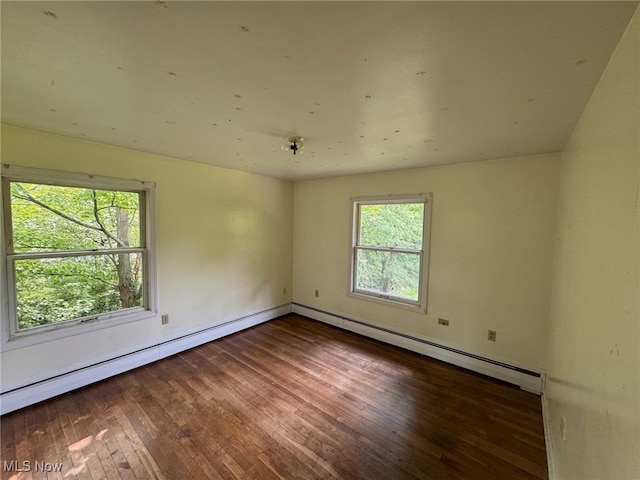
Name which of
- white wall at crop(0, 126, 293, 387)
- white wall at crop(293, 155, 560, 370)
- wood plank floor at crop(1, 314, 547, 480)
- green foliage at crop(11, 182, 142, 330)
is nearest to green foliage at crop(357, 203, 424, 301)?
white wall at crop(293, 155, 560, 370)

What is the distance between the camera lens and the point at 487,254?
2.65 m

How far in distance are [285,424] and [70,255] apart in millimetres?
2364

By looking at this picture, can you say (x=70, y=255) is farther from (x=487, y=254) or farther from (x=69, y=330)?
(x=487, y=254)

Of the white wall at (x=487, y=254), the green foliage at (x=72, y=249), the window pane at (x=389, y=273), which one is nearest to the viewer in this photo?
the green foliage at (x=72, y=249)

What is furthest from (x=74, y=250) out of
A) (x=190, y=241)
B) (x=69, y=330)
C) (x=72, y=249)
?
(x=190, y=241)

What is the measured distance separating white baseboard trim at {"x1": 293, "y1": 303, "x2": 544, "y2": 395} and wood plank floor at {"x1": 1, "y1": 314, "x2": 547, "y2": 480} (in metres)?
0.11

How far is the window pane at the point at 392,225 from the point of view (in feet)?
10.4

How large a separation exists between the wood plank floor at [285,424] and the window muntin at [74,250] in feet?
2.32

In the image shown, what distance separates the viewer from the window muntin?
2.05m

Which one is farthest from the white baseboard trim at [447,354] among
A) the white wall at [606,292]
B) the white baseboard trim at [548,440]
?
the white wall at [606,292]

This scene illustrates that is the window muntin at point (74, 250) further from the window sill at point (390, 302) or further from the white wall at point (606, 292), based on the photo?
the white wall at point (606, 292)

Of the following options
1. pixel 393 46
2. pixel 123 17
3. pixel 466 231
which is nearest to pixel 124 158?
pixel 123 17

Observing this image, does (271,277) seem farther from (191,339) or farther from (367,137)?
(367,137)

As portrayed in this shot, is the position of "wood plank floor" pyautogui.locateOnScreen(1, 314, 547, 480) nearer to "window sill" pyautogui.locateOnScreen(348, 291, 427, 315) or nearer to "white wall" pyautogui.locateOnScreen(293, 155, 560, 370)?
"white wall" pyautogui.locateOnScreen(293, 155, 560, 370)
